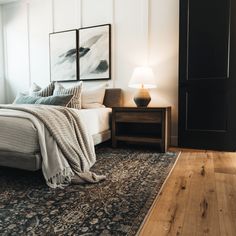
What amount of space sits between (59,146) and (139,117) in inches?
56.0

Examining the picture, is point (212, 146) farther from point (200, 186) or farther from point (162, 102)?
point (200, 186)

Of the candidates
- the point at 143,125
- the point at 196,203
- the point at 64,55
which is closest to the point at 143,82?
the point at 143,125

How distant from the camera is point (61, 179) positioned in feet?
6.25

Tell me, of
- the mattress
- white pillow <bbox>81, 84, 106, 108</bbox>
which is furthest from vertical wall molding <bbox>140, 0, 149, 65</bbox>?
the mattress

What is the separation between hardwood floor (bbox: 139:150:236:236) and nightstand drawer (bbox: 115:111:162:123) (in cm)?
75

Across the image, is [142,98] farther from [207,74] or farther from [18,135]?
[18,135]

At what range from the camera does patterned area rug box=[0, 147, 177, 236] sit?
1265mm

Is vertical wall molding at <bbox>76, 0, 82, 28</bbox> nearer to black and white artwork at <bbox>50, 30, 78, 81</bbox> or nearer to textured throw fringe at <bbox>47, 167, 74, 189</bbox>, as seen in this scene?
black and white artwork at <bbox>50, 30, 78, 81</bbox>

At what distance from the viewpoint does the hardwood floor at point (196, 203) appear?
1.26m

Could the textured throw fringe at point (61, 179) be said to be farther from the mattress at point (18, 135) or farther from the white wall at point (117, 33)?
the white wall at point (117, 33)

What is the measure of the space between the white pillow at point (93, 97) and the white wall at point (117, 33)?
0.29 meters

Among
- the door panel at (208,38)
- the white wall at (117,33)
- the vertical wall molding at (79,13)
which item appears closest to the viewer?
the door panel at (208,38)

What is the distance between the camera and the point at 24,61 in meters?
4.52

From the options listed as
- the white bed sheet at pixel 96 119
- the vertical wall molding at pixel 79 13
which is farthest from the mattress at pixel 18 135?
the vertical wall molding at pixel 79 13
